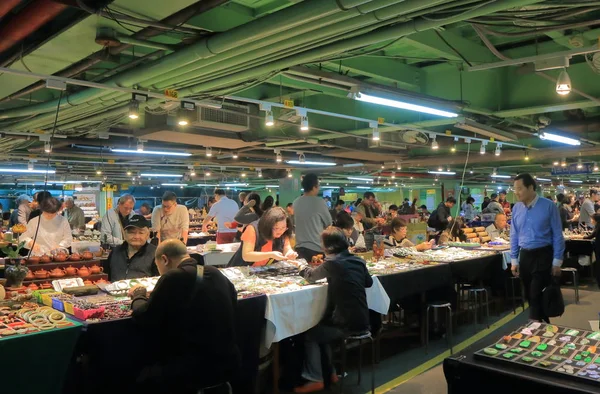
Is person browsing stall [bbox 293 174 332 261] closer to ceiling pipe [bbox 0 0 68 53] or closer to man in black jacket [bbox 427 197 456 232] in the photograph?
ceiling pipe [bbox 0 0 68 53]

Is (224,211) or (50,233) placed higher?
(224,211)

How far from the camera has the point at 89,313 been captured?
3074 millimetres

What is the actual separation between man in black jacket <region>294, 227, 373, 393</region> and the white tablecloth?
87 millimetres

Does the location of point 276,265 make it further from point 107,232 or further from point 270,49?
point 107,232

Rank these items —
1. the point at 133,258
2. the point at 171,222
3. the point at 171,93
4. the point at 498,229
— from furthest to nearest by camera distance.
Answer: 1. the point at 498,229
2. the point at 171,222
3. the point at 171,93
4. the point at 133,258

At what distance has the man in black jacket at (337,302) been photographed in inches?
158

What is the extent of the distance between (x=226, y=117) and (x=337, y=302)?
399 cm

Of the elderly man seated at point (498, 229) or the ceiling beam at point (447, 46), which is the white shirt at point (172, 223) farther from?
the elderly man seated at point (498, 229)

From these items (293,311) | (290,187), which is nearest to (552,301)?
(293,311)

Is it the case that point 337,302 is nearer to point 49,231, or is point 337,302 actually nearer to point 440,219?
point 49,231

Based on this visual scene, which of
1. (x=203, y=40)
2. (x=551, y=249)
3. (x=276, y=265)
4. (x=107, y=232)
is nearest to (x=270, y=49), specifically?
(x=203, y=40)

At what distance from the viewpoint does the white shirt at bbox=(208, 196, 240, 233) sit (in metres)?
9.30

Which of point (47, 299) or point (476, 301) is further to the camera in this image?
point (476, 301)

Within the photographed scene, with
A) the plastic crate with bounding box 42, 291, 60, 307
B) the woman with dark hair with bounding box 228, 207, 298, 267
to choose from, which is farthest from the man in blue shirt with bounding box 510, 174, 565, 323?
the plastic crate with bounding box 42, 291, 60, 307
